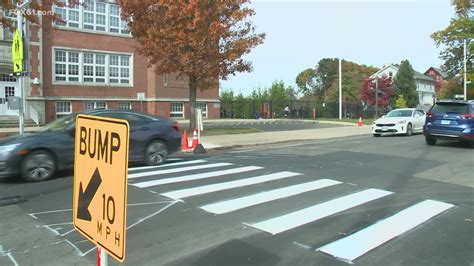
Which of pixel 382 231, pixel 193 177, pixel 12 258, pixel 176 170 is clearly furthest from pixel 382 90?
pixel 12 258

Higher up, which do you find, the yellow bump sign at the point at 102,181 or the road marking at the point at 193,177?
the yellow bump sign at the point at 102,181

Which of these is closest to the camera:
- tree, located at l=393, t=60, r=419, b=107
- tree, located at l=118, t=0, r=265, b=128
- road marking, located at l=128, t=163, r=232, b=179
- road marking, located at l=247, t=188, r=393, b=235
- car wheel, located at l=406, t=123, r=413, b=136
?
road marking, located at l=247, t=188, r=393, b=235

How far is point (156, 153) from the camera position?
11773 millimetres

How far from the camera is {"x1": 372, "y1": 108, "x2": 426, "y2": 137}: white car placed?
2203cm

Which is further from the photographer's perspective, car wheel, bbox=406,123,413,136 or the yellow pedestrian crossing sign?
car wheel, bbox=406,123,413,136

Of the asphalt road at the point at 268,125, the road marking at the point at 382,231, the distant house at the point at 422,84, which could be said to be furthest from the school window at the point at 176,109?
the distant house at the point at 422,84

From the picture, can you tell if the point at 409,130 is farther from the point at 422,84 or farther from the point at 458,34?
the point at 422,84

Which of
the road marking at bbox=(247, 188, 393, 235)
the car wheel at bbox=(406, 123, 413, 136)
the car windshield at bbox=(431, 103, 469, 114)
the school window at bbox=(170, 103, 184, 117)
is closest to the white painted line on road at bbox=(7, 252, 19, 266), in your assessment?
the road marking at bbox=(247, 188, 393, 235)

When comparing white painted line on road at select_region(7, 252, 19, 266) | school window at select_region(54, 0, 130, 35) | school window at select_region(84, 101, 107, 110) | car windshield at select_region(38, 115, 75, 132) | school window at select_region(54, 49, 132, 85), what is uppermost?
school window at select_region(54, 0, 130, 35)

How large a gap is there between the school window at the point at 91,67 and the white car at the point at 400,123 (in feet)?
68.7

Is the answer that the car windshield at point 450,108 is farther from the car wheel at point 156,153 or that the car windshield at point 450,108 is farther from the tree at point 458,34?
the tree at point 458,34

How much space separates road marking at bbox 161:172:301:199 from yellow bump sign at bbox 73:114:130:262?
4591mm

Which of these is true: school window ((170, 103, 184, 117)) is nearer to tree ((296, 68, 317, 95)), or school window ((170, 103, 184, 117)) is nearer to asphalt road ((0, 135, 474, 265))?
asphalt road ((0, 135, 474, 265))

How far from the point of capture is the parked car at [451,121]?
1612 cm
